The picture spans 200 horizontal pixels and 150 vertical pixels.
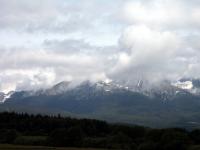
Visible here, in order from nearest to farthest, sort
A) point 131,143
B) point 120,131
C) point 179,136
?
point 179,136
point 131,143
point 120,131

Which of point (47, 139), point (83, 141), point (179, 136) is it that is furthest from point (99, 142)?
point (179, 136)

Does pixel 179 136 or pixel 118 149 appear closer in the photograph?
pixel 118 149

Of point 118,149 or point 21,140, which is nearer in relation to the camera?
point 118,149

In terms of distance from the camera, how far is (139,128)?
198000 mm

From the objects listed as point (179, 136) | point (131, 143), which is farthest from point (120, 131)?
point (179, 136)

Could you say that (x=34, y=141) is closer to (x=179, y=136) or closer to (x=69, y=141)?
(x=69, y=141)

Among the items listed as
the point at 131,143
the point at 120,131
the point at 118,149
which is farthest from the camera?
the point at 120,131

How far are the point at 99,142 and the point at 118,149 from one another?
72.6ft

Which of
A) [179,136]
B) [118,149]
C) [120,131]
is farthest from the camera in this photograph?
[120,131]

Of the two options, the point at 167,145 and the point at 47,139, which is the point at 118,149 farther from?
the point at 47,139

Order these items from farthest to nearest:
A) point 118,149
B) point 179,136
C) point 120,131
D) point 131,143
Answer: point 120,131, point 131,143, point 179,136, point 118,149

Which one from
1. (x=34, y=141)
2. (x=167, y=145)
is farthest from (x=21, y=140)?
(x=167, y=145)

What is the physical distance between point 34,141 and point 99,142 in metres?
21.9

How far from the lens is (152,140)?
539ft
